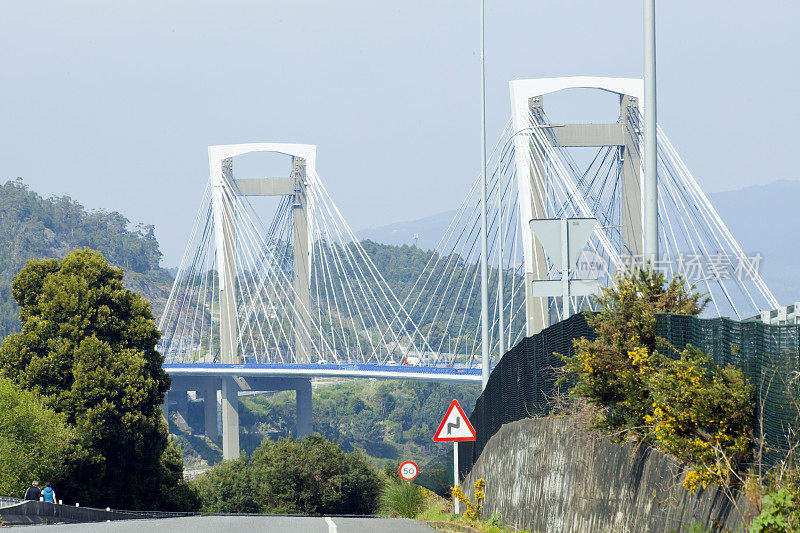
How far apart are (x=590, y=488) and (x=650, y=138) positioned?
4.02 meters

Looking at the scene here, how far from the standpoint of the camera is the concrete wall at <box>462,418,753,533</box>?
9.67 metres

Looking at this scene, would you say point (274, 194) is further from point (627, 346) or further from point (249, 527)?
point (627, 346)

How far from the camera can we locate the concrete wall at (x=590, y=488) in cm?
967

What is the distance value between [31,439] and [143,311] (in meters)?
6.40

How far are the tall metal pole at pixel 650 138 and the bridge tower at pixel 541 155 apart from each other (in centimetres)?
3015

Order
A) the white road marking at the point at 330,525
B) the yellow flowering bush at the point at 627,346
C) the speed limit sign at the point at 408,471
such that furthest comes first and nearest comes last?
the speed limit sign at the point at 408,471 → the white road marking at the point at 330,525 → the yellow flowering bush at the point at 627,346

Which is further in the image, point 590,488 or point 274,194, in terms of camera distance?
point 274,194

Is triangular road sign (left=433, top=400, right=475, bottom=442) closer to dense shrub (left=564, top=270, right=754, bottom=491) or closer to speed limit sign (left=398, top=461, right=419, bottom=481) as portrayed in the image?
dense shrub (left=564, top=270, right=754, bottom=491)

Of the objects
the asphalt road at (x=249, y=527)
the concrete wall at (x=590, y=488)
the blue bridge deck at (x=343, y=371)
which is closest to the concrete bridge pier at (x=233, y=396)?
the blue bridge deck at (x=343, y=371)

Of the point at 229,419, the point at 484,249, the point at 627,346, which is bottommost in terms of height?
the point at 229,419

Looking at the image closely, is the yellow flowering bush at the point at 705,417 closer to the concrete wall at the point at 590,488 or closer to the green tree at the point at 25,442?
the concrete wall at the point at 590,488

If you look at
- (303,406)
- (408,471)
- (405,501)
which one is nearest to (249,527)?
(408,471)

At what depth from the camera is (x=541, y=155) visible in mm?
50938

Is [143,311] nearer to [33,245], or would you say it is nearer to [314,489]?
[314,489]
